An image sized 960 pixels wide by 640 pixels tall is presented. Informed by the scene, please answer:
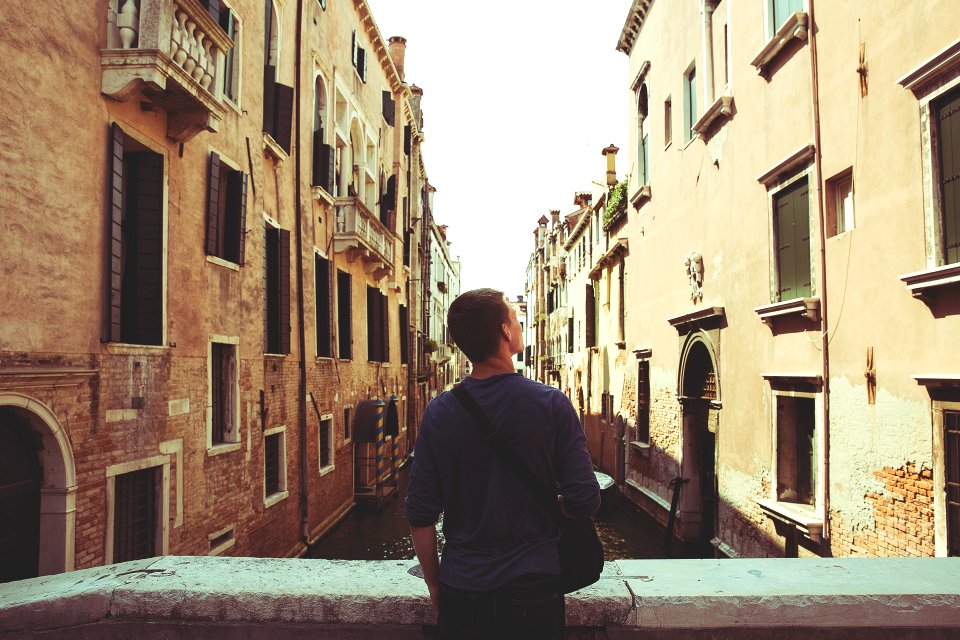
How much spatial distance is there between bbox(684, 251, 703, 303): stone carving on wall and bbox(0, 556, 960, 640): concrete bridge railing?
9.54 metres

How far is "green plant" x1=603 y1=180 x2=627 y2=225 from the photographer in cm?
1802

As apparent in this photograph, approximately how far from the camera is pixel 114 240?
6.16 m

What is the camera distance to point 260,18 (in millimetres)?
10094

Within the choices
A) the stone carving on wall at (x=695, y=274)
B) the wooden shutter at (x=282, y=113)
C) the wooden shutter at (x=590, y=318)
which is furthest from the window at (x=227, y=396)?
the wooden shutter at (x=590, y=318)

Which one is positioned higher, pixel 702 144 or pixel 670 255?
pixel 702 144

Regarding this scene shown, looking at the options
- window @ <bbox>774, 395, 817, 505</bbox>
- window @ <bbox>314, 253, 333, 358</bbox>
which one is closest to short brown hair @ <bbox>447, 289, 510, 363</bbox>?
window @ <bbox>774, 395, 817, 505</bbox>

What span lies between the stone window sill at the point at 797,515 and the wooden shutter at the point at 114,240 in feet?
23.7

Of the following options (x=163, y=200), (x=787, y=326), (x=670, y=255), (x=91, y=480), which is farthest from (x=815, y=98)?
(x=91, y=480)

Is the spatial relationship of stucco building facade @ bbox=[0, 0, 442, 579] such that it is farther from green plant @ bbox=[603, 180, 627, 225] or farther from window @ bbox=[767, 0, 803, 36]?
green plant @ bbox=[603, 180, 627, 225]

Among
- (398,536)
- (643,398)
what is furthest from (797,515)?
(643,398)

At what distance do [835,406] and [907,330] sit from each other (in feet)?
4.97

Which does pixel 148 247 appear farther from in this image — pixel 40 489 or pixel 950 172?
pixel 950 172

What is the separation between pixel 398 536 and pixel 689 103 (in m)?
9.55

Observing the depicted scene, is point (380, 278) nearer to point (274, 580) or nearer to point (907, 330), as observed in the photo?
point (907, 330)
